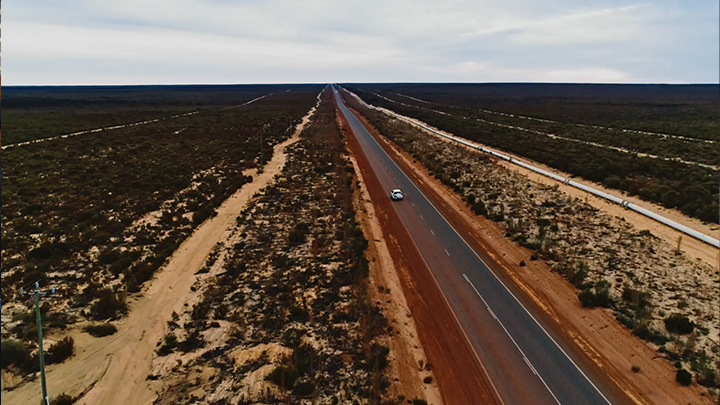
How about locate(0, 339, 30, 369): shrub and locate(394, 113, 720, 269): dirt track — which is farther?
locate(394, 113, 720, 269): dirt track

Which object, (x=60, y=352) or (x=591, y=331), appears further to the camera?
(x=591, y=331)

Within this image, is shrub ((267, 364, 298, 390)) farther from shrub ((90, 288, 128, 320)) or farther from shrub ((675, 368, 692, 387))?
shrub ((675, 368, 692, 387))

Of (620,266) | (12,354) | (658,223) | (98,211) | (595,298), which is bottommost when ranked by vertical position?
(595,298)

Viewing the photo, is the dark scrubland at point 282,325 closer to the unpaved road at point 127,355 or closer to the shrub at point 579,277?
the unpaved road at point 127,355

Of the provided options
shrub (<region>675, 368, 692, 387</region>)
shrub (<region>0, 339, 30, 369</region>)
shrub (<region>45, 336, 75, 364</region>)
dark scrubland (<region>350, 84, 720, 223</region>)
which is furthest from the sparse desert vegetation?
→ shrub (<region>0, 339, 30, 369</region>)

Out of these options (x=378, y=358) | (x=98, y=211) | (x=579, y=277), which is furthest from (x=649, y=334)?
(x=98, y=211)

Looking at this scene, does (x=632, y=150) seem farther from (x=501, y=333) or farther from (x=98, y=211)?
(x=98, y=211)

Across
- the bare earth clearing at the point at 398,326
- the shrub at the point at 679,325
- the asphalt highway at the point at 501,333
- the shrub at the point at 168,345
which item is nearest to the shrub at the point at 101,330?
the shrub at the point at 168,345
